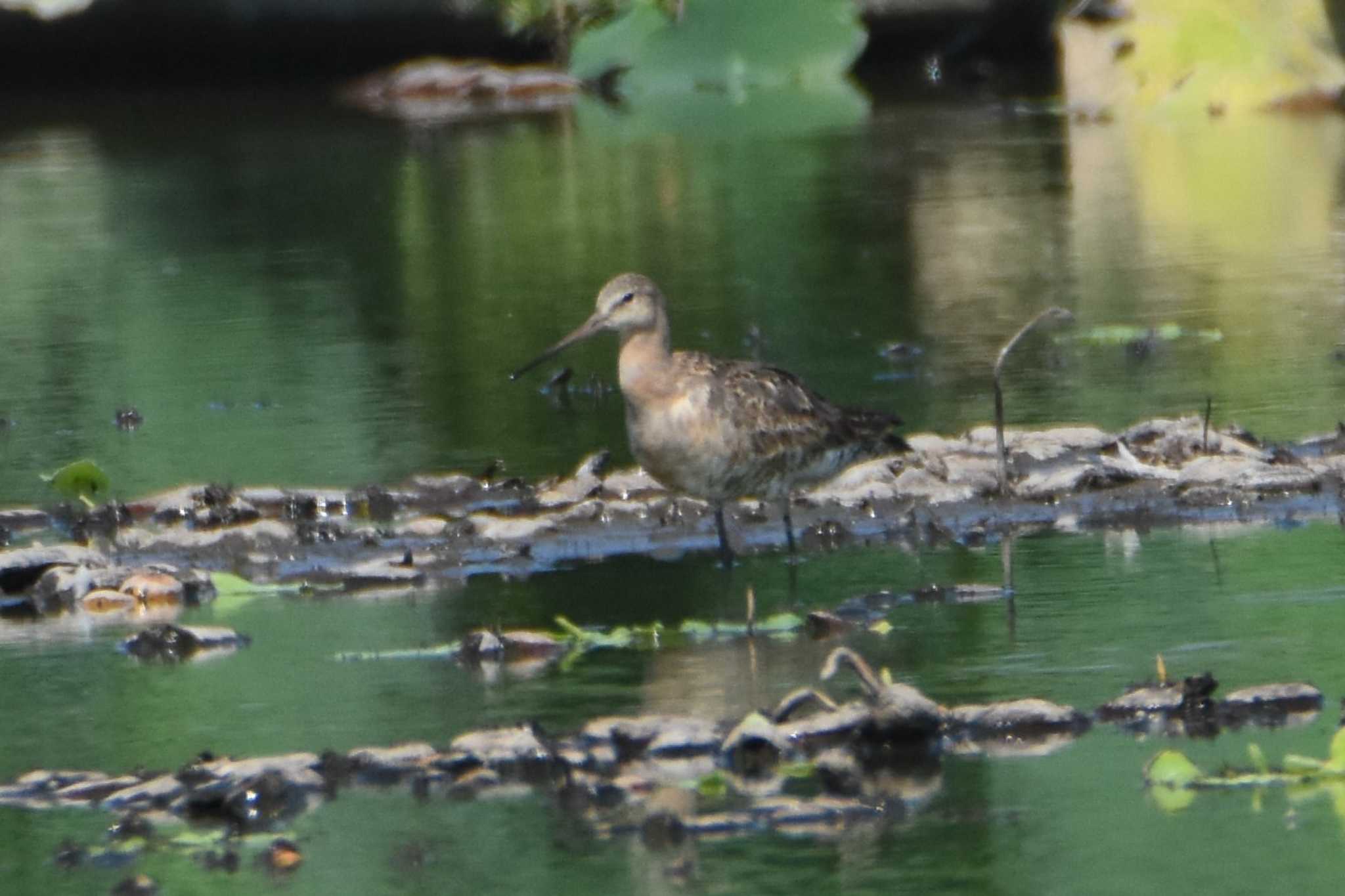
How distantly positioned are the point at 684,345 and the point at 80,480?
4035 mm

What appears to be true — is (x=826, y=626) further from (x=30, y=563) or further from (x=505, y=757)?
(x=30, y=563)

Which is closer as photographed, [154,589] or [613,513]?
[154,589]

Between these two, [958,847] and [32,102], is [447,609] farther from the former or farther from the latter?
[32,102]

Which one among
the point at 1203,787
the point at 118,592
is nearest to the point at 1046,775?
the point at 1203,787

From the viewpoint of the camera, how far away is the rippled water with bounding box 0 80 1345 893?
5512mm

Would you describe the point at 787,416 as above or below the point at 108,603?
above

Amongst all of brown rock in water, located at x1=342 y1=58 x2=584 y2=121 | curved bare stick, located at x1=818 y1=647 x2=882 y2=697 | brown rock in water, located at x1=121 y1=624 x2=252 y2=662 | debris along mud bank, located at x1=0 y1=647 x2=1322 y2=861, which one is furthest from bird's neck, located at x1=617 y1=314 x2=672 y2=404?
brown rock in water, located at x1=342 y1=58 x2=584 y2=121

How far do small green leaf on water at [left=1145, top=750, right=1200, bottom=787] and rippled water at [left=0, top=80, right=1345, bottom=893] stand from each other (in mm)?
76

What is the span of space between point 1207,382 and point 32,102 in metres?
23.8

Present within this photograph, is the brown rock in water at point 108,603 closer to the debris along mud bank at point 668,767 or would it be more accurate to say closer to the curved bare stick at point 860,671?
the debris along mud bank at point 668,767

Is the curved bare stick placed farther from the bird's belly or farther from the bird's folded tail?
the bird's folded tail

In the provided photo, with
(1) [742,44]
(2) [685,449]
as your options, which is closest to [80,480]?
(2) [685,449]

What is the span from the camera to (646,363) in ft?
28.1

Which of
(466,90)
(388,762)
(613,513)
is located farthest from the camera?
(466,90)
